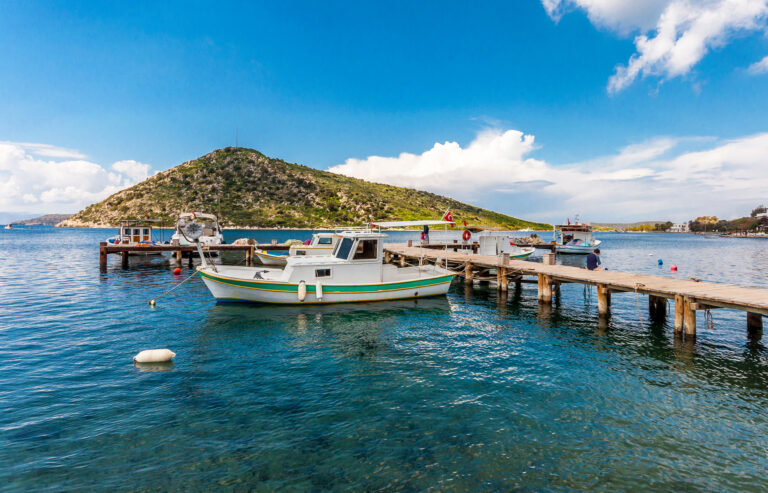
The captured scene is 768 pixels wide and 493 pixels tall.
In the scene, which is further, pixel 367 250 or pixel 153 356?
pixel 367 250

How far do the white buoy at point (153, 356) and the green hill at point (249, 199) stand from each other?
127121 millimetres

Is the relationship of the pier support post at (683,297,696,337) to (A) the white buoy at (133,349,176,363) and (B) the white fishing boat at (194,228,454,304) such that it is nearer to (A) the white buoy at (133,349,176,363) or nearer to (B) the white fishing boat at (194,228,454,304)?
(B) the white fishing boat at (194,228,454,304)

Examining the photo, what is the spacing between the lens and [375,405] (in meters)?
9.91

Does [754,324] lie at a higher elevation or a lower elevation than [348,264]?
lower

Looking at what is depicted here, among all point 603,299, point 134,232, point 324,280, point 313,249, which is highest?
point 134,232

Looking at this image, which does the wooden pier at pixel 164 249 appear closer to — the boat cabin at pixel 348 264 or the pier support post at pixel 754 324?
the boat cabin at pixel 348 264

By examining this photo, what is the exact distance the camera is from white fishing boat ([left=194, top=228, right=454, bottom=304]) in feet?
67.5

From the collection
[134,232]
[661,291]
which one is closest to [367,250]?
[661,291]

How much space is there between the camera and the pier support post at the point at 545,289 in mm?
22998

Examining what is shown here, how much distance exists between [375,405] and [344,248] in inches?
516

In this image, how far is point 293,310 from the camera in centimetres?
2053

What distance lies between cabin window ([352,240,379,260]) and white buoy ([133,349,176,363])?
11325 millimetres

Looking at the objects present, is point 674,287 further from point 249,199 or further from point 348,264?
point 249,199

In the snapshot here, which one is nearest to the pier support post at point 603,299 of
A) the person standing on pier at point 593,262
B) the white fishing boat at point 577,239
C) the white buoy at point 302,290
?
the person standing on pier at point 593,262
